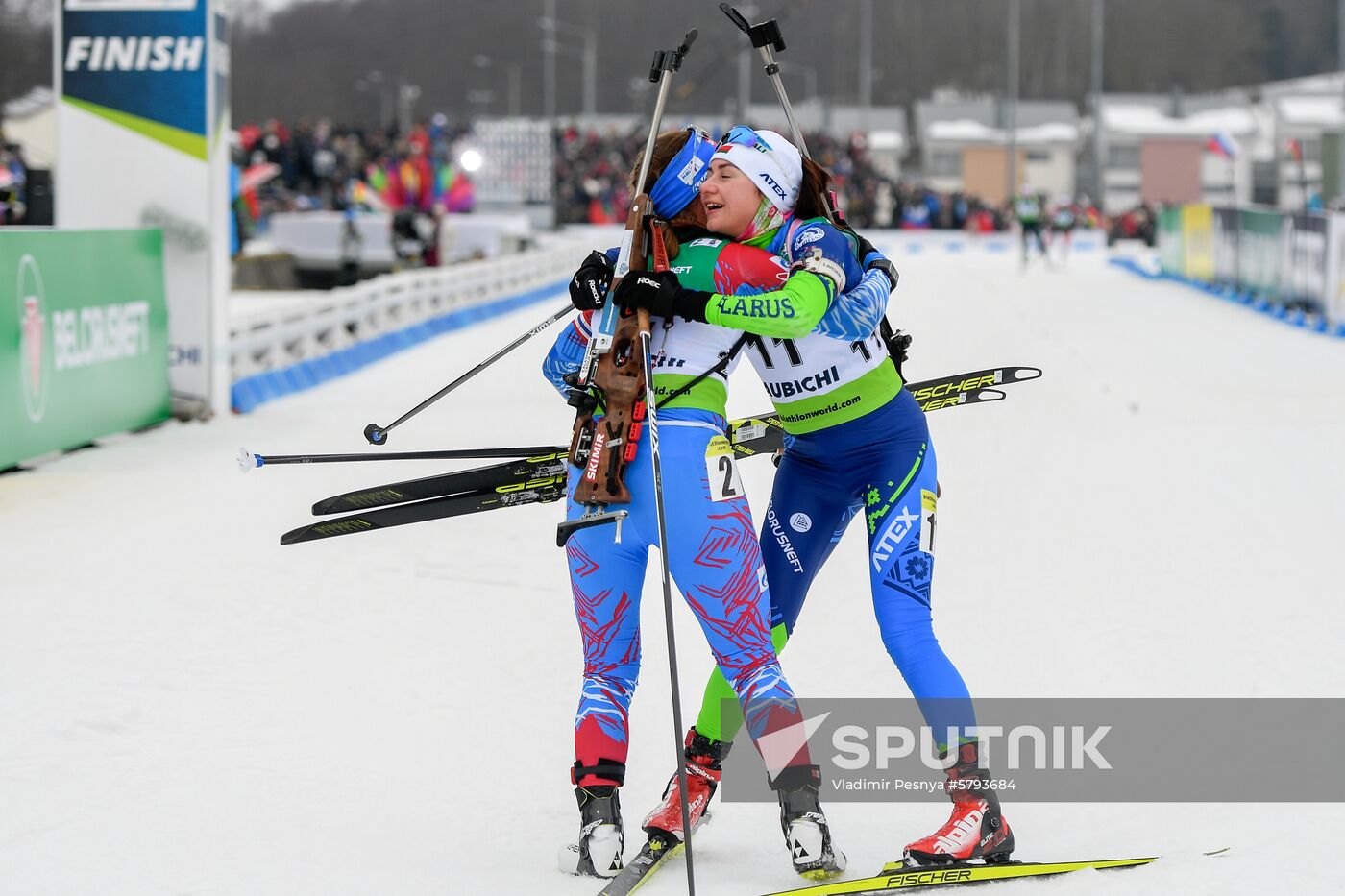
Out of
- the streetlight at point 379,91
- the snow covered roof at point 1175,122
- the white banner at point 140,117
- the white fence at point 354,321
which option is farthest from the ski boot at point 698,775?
the streetlight at point 379,91

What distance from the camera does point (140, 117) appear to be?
45.4 ft

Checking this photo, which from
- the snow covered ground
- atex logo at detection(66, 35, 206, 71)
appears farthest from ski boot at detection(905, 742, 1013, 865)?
atex logo at detection(66, 35, 206, 71)

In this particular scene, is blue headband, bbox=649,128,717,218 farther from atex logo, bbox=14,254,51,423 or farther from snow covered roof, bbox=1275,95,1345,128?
snow covered roof, bbox=1275,95,1345,128

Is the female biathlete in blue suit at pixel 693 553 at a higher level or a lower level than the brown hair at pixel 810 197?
lower

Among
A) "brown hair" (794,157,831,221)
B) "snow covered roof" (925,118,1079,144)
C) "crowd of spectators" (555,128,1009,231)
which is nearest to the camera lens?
"brown hair" (794,157,831,221)

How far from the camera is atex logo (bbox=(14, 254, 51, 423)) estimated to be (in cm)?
1135

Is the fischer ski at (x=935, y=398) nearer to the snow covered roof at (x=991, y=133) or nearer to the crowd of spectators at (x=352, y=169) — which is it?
the crowd of spectators at (x=352, y=169)

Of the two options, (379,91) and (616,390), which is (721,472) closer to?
(616,390)

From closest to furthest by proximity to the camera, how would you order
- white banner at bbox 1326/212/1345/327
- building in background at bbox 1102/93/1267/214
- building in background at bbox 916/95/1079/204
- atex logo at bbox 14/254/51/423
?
atex logo at bbox 14/254/51/423
white banner at bbox 1326/212/1345/327
building in background at bbox 1102/93/1267/214
building in background at bbox 916/95/1079/204

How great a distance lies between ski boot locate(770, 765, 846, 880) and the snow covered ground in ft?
0.41

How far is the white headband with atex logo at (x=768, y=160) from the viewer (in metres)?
4.34

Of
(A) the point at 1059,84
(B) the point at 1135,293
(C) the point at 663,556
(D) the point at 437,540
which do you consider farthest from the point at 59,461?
(A) the point at 1059,84

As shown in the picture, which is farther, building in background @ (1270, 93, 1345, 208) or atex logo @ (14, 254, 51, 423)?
building in background @ (1270, 93, 1345, 208)

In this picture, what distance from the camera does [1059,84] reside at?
133875 mm
